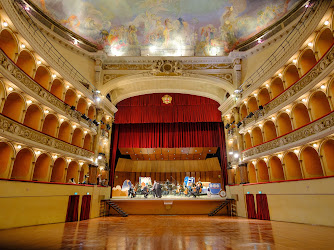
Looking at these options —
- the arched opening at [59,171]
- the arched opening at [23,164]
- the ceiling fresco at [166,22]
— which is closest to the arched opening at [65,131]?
the arched opening at [59,171]

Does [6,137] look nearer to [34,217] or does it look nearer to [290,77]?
[34,217]

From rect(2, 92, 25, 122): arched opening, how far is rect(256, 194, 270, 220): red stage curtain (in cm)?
1435

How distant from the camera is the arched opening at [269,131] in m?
14.0

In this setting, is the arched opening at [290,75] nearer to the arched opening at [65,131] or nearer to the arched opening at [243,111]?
the arched opening at [243,111]

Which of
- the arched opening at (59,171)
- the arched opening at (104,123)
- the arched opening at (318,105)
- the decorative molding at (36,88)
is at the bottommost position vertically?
the arched opening at (59,171)

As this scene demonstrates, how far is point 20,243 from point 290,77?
14910mm

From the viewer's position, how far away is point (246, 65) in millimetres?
16656

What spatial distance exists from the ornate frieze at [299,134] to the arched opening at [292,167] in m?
1.02

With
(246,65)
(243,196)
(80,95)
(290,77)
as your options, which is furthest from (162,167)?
(290,77)

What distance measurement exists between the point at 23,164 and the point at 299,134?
48.3ft

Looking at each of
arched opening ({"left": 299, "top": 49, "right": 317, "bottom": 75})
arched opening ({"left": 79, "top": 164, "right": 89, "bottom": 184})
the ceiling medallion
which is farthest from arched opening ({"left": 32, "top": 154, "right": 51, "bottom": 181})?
arched opening ({"left": 299, "top": 49, "right": 317, "bottom": 75})

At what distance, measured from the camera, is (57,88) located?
45.0 ft

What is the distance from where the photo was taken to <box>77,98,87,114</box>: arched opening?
15.6m

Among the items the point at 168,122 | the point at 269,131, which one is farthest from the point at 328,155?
the point at 168,122
